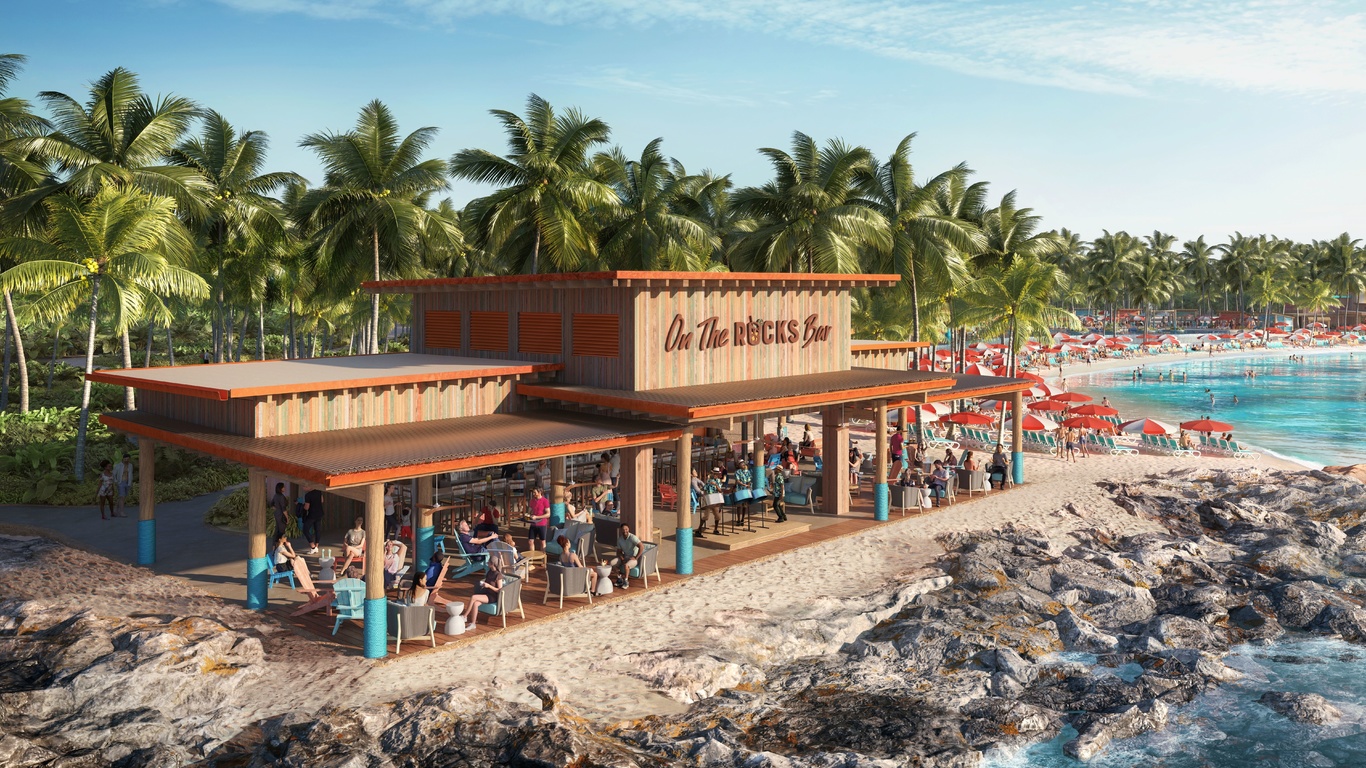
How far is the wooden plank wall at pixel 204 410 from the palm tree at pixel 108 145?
36.9 feet

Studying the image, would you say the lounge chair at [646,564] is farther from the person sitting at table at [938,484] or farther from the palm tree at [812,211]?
the palm tree at [812,211]

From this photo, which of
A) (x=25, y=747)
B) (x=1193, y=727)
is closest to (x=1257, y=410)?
(x=1193, y=727)

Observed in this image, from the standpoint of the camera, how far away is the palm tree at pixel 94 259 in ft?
82.5

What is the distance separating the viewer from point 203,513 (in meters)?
23.8

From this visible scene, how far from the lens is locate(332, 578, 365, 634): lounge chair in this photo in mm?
15188

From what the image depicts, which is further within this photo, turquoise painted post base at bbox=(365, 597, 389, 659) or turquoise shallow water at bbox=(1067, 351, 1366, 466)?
turquoise shallow water at bbox=(1067, 351, 1366, 466)

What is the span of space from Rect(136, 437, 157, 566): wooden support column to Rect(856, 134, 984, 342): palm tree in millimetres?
23339

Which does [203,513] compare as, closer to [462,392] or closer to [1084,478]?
[462,392]

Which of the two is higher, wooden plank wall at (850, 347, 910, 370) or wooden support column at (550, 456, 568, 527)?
wooden plank wall at (850, 347, 910, 370)

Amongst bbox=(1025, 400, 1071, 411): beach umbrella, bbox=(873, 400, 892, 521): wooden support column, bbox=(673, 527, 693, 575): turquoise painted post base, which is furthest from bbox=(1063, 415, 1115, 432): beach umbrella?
bbox=(673, 527, 693, 575): turquoise painted post base

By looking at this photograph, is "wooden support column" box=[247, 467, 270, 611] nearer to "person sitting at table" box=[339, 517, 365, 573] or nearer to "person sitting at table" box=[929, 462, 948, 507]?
"person sitting at table" box=[339, 517, 365, 573]

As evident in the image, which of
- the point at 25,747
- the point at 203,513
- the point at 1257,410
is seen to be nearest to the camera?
the point at 25,747

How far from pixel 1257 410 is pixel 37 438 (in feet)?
217

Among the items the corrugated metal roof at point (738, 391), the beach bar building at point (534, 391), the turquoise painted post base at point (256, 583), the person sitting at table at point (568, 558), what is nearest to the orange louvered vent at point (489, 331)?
the beach bar building at point (534, 391)
